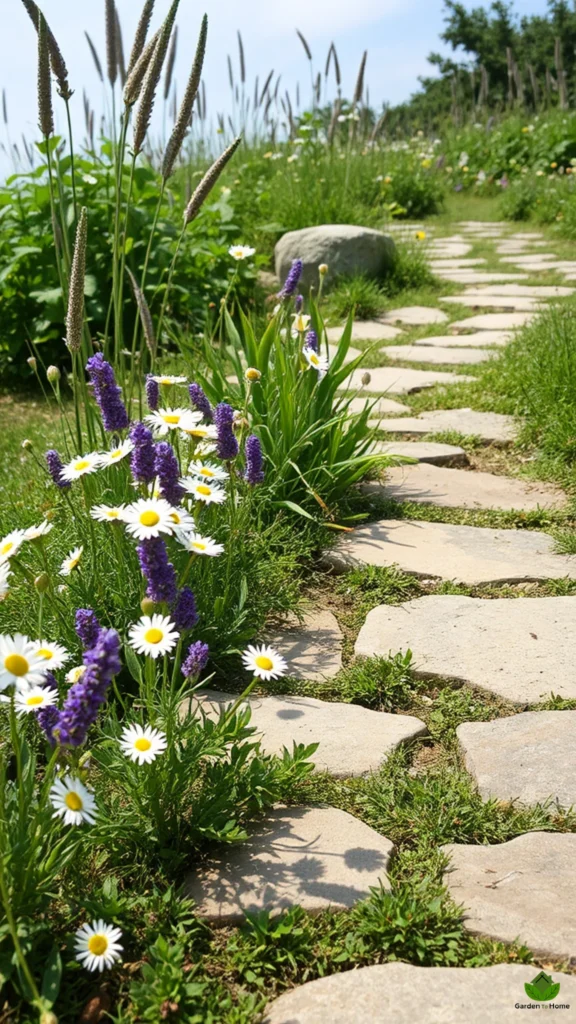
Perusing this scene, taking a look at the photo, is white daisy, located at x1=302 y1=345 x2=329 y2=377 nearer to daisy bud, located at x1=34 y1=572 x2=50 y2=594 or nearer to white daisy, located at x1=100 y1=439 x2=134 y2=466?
white daisy, located at x1=100 y1=439 x2=134 y2=466

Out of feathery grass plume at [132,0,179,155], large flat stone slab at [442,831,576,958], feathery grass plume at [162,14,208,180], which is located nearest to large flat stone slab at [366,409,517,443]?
feathery grass plume at [162,14,208,180]


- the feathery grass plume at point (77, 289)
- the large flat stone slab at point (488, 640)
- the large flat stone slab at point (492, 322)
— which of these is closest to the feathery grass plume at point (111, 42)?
the feathery grass plume at point (77, 289)

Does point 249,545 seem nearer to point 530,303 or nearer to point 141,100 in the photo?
point 141,100

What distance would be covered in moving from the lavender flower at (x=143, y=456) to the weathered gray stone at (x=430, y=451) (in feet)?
5.70

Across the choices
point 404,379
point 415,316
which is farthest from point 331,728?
point 415,316

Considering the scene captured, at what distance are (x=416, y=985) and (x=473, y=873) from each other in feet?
0.81

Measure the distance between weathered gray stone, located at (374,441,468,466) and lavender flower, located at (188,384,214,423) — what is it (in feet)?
3.62

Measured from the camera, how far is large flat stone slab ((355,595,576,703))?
1.86 metres

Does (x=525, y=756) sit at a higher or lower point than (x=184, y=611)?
lower

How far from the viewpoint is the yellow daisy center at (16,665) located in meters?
1.06

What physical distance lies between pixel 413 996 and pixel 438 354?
3.72m

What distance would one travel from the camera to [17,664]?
106cm

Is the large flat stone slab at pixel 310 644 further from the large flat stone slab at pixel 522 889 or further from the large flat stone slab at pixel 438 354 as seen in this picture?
the large flat stone slab at pixel 438 354

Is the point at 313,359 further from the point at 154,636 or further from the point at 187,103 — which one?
the point at 154,636
